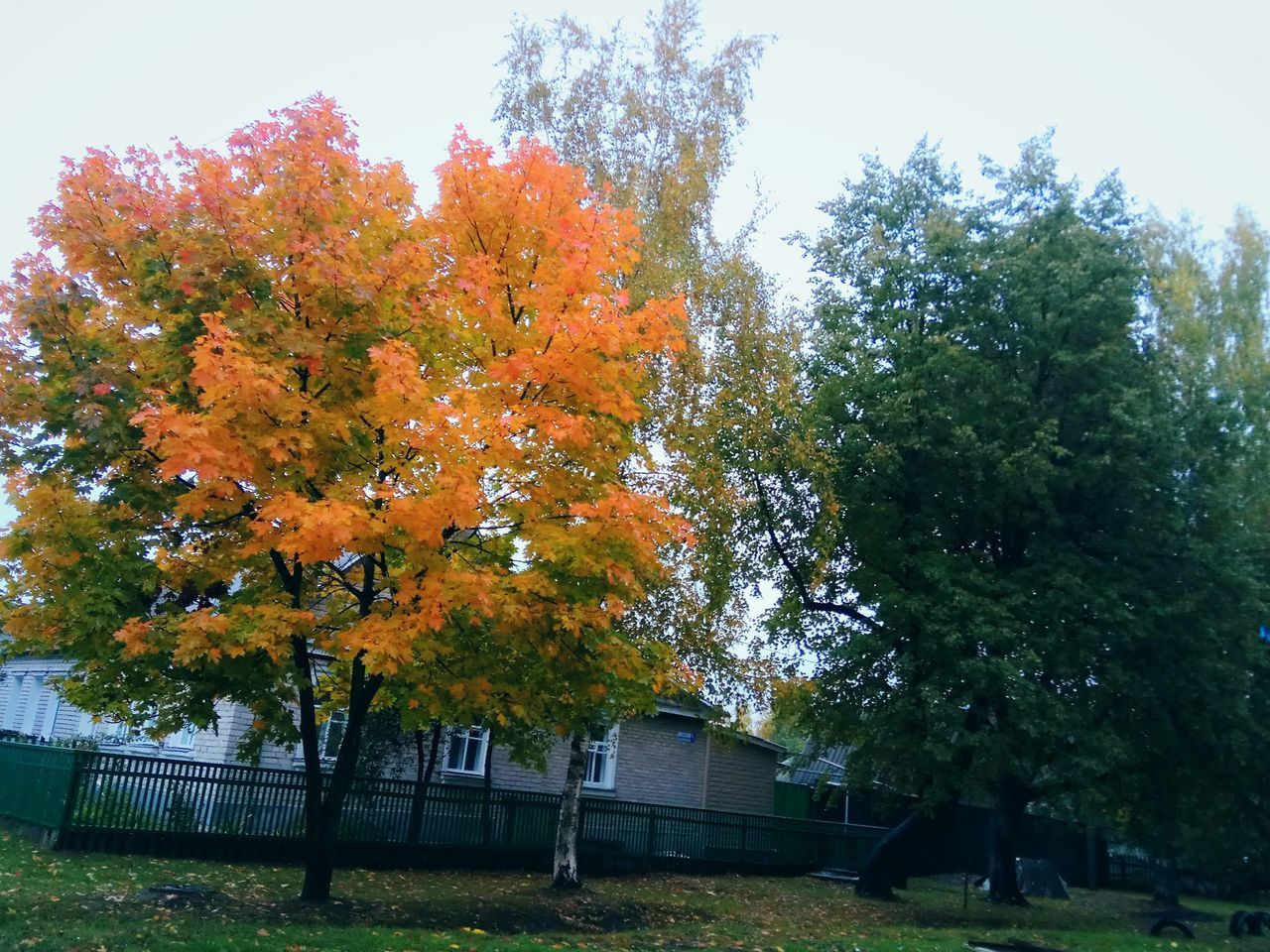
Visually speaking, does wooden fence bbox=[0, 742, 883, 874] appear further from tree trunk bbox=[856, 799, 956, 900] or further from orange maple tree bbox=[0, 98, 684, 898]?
orange maple tree bbox=[0, 98, 684, 898]

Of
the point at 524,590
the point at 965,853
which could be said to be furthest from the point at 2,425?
the point at 965,853

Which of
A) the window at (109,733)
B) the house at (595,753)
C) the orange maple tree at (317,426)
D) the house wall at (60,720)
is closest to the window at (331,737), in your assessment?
the house at (595,753)

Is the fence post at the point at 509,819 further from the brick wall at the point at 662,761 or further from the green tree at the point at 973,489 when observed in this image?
the brick wall at the point at 662,761

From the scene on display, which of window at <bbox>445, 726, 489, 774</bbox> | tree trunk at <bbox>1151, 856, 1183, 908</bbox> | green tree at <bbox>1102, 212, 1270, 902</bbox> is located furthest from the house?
tree trunk at <bbox>1151, 856, 1183, 908</bbox>

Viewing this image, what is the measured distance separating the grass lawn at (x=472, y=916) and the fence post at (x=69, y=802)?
0.32 meters

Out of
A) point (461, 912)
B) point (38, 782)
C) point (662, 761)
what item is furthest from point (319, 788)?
point (662, 761)

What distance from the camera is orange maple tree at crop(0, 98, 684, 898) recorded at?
9.14 m

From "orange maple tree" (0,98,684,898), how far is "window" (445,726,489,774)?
38.7 ft

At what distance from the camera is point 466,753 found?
22.8m

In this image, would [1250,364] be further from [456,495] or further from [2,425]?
[2,425]

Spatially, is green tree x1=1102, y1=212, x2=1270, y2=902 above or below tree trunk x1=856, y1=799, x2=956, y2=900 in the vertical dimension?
above

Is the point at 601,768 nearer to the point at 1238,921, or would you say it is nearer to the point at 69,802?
the point at 1238,921

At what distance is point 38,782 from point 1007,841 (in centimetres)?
1724

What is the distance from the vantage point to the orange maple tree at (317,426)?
9.14 metres
